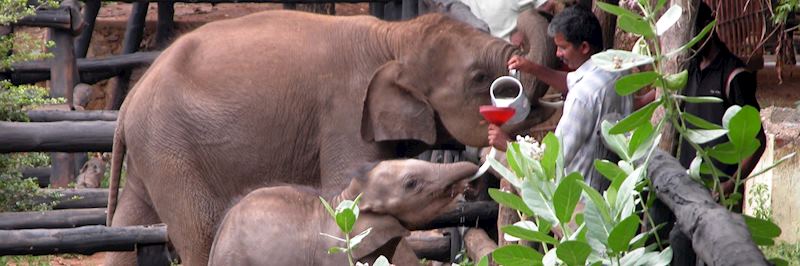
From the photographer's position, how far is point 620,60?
2.91 meters

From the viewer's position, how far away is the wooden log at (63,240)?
7004 mm

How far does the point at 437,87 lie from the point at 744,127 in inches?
161

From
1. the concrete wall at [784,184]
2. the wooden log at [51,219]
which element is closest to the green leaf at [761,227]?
the concrete wall at [784,184]

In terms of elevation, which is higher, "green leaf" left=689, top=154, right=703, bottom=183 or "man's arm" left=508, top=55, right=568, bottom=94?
"green leaf" left=689, top=154, right=703, bottom=183

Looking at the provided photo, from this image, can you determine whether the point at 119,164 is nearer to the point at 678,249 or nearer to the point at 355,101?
the point at 355,101

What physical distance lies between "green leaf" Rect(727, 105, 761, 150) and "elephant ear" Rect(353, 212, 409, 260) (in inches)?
108

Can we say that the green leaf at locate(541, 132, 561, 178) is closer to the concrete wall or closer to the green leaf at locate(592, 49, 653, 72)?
the green leaf at locate(592, 49, 653, 72)

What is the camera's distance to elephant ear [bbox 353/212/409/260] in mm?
5613

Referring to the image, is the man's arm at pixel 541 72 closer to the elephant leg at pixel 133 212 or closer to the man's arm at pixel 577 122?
the man's arm at pixel 577 122

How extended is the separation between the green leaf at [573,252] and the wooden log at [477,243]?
479 centimetres

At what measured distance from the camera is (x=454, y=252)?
27.4ft

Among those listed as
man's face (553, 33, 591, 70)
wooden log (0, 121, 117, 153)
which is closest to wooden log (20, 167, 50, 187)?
wooden log (0, 121, 117, 153)

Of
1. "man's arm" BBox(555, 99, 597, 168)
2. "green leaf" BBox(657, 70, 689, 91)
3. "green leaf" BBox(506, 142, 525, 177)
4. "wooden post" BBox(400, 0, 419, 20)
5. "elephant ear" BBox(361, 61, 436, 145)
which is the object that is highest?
"green leaf" BBox(657, 70, 689, 91)

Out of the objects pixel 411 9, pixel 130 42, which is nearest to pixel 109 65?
pixel 130 42
